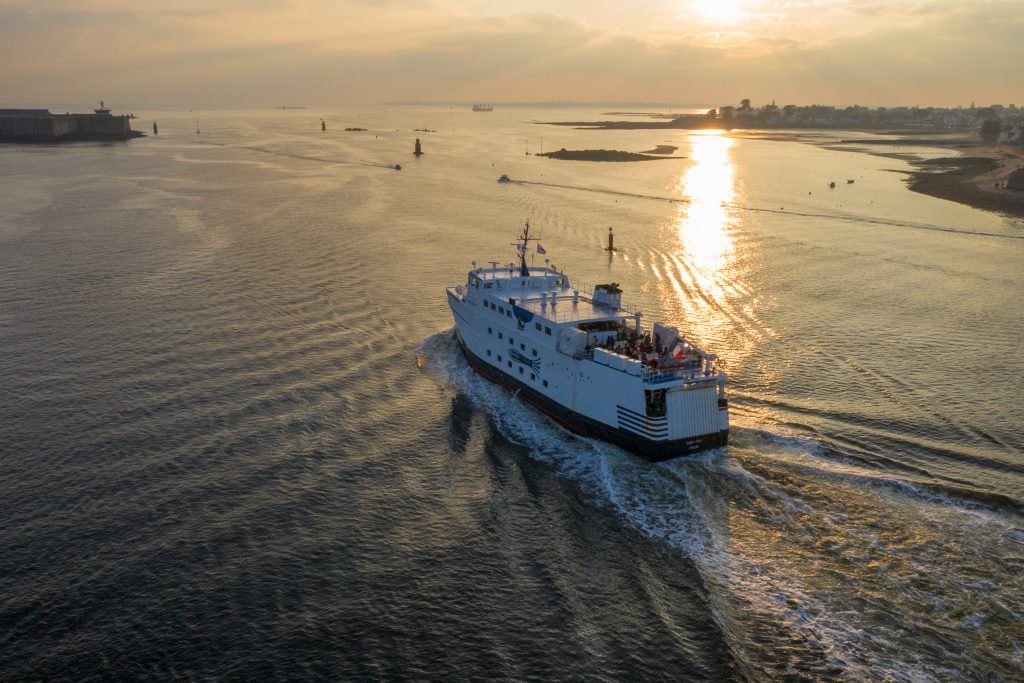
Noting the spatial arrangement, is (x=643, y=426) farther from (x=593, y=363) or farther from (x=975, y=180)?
(x=975, y=180)

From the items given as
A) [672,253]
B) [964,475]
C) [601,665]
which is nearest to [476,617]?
[601,665]

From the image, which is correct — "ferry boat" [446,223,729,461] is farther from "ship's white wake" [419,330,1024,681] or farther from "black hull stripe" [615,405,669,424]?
"ship's white wake" [419,330,1024,681]

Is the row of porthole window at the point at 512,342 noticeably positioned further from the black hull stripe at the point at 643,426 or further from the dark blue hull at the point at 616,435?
the black hull stripe at the point at 643,426

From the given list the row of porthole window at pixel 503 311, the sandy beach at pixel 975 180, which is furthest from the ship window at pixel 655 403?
the sandy beach at pixel 975 180

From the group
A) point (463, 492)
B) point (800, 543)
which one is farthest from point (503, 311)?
point (800, 543)

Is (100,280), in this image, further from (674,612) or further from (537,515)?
(674,612)

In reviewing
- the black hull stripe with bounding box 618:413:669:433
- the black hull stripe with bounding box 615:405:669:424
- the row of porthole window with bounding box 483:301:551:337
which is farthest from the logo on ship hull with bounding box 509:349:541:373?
the black hull stripe with bounding box 618:413:669:433
